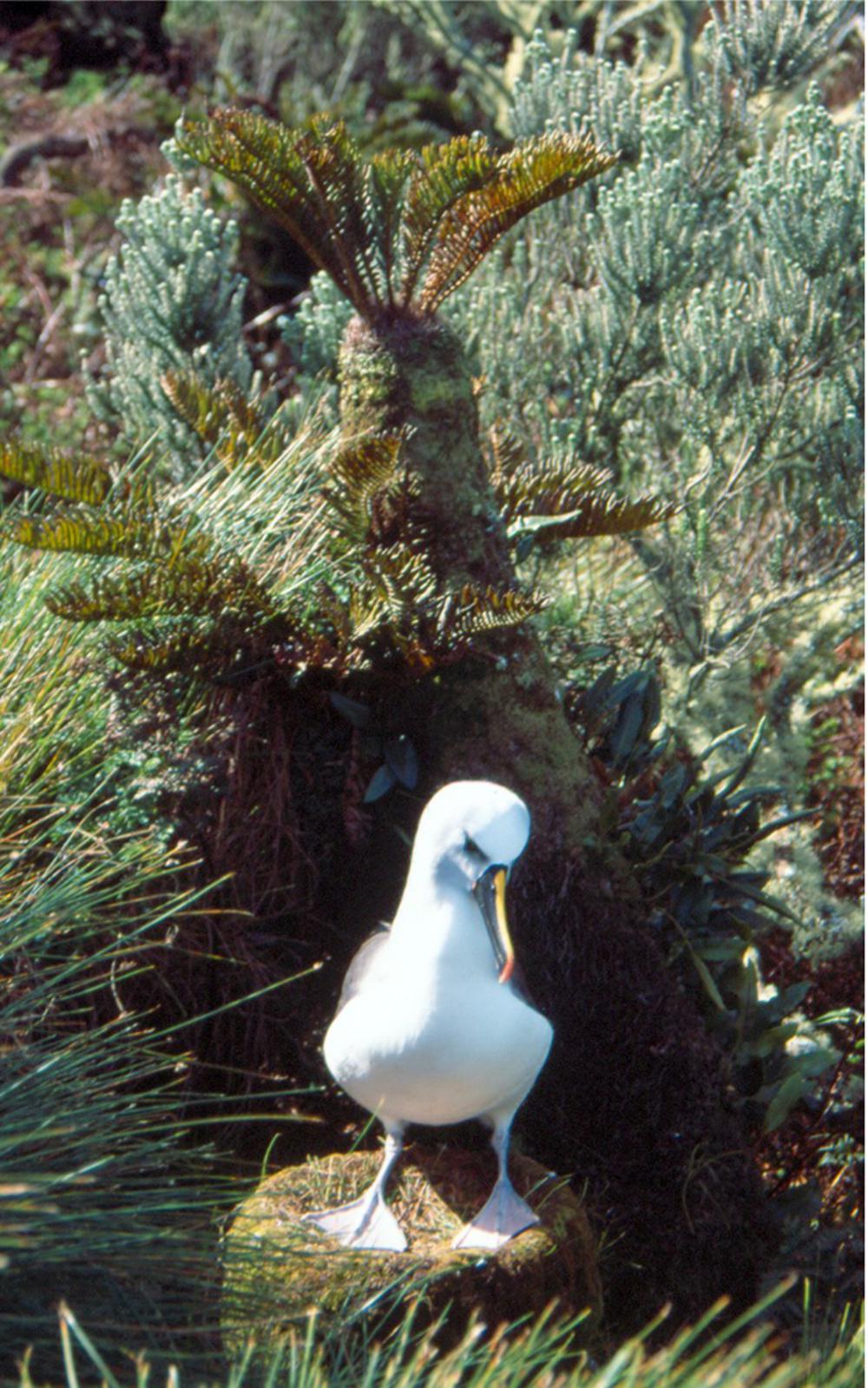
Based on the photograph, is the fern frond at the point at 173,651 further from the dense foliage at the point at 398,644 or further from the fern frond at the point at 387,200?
the fern frond at the point at 387,200

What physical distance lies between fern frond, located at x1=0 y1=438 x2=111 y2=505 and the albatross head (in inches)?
42.3

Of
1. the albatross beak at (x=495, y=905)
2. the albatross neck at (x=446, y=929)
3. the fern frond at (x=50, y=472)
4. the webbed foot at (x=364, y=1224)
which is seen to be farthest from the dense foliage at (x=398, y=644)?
the albatross beak at (x=495, y=905)

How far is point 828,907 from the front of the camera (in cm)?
400

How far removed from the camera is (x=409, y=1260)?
2.35 m

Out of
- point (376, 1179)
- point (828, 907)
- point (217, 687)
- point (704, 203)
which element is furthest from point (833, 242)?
A: point (376, 1179)

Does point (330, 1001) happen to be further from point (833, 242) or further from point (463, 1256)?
point (833, 242)

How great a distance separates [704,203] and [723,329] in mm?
1130

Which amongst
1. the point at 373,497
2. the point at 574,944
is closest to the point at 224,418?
the point at 373,497

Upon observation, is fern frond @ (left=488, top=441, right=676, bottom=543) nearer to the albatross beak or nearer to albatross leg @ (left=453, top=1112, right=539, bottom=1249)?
the albatross beak

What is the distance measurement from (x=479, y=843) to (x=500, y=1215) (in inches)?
26.3

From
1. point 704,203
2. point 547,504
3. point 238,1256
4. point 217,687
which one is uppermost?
point 704,203

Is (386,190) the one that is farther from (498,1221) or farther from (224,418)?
(498,1221)

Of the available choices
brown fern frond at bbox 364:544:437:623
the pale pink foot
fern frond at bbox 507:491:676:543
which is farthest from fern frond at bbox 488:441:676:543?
the pale pink foot

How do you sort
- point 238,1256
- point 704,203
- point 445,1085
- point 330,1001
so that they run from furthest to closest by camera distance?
point 704,203
point 330,1001
point 445,1085
point 238,1256
